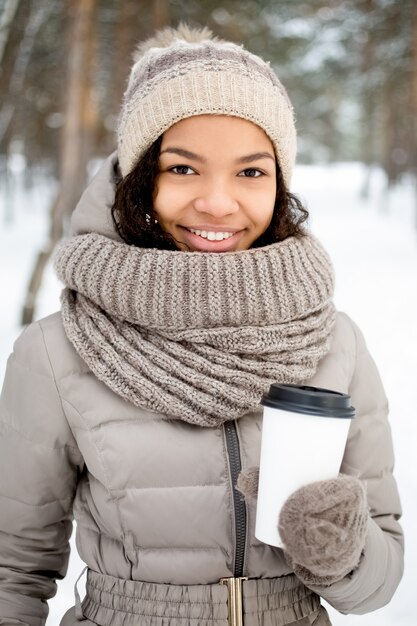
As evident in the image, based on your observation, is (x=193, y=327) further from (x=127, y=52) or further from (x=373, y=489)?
(x=127, y=52)

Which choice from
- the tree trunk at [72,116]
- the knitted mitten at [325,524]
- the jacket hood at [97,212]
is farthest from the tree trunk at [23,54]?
the knitted mitten at [325,524]

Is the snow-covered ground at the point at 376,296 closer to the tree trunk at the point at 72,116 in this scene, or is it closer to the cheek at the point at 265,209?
the cheek at the point at 265,209

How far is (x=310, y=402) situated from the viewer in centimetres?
125

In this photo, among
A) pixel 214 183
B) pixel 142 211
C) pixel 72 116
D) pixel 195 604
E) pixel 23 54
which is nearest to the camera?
pixel 195 604

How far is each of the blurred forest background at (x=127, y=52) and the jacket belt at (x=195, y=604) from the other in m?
5.58

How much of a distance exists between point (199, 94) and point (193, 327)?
1.88 ft

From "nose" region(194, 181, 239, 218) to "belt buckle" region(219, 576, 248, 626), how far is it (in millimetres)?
866

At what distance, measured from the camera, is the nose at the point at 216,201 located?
5.38ft

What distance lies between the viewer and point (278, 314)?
5.42 feet

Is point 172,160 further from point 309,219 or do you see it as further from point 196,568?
point 196,568

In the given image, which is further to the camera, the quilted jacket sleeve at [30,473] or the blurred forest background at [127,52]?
the blurred forest background at [127,52]

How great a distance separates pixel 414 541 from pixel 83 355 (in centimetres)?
225

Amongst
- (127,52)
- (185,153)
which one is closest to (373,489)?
(185,153)

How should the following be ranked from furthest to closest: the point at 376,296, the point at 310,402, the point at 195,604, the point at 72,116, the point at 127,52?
the point at 127,52 → the point at 376,296 → the point at 72,116 → the point at 195,604 → the point at 310,402
